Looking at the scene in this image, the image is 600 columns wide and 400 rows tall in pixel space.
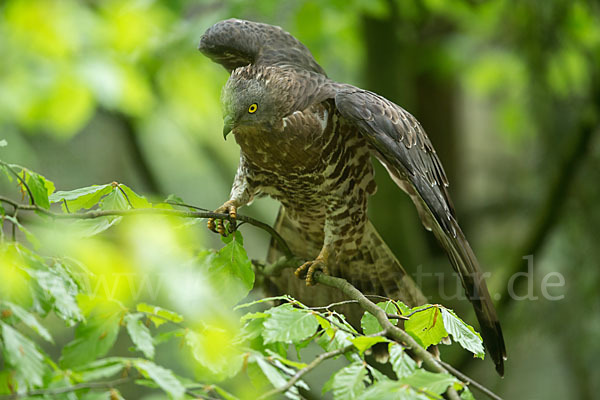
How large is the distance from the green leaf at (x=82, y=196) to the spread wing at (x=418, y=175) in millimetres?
1191

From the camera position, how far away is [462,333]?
77.0 inches

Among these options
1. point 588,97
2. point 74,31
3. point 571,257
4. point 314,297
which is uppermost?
point 74,31

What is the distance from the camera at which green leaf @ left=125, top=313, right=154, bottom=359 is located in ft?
5.74

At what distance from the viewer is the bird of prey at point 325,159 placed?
9.75 ft

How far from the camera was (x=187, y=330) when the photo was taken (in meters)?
1.92

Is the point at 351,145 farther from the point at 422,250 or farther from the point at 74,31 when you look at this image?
the point at 74,31

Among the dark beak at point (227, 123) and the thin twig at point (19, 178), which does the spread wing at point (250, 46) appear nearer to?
the dark beak at point (227, 123)

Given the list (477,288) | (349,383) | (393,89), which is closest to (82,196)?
(349,383)

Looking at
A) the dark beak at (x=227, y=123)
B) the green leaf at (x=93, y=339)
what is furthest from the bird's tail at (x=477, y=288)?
the green leaf at (x=93, y=339)

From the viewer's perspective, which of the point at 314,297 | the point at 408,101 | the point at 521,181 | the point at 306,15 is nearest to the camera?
the point at 314,297

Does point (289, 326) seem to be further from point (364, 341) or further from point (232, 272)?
point (232, 272)

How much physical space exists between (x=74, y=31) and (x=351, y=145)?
367 cm

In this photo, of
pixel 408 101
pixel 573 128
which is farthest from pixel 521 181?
pixel 408 101

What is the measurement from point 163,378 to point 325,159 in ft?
5.97
